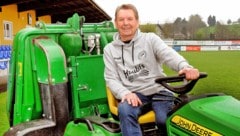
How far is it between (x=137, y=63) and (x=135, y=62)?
20mm

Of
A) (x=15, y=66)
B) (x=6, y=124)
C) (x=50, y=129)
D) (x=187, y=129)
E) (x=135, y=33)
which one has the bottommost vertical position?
(x=6, y=124)

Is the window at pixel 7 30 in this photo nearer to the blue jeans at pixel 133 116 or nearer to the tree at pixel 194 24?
the blue jeans at pixel 133 116

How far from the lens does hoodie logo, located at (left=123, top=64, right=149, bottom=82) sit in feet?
11.0

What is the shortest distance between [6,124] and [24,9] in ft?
44.0

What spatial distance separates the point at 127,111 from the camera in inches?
120

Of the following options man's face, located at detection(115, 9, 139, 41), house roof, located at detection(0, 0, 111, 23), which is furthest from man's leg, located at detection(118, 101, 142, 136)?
house roof, located at detection(0, 0, 111, 23)

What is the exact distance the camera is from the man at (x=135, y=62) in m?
3.19

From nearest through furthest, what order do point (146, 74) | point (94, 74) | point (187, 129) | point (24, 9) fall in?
point (187, 129) < point (146, 74) < point (94, 74) < point (24, 9)

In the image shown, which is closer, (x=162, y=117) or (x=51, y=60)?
(x=162, y=117)

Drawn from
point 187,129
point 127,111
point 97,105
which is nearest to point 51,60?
point 97,105

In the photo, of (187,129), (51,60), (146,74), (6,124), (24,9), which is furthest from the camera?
(24,9)

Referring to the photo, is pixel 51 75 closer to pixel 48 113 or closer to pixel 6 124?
pixel 48 113

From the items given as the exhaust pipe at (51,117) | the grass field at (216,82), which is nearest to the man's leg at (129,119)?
the exhaust pipe at (51,117)

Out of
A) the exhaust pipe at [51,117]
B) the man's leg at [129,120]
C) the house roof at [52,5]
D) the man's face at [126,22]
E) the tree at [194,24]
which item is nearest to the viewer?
the man's leg at [129,120]
